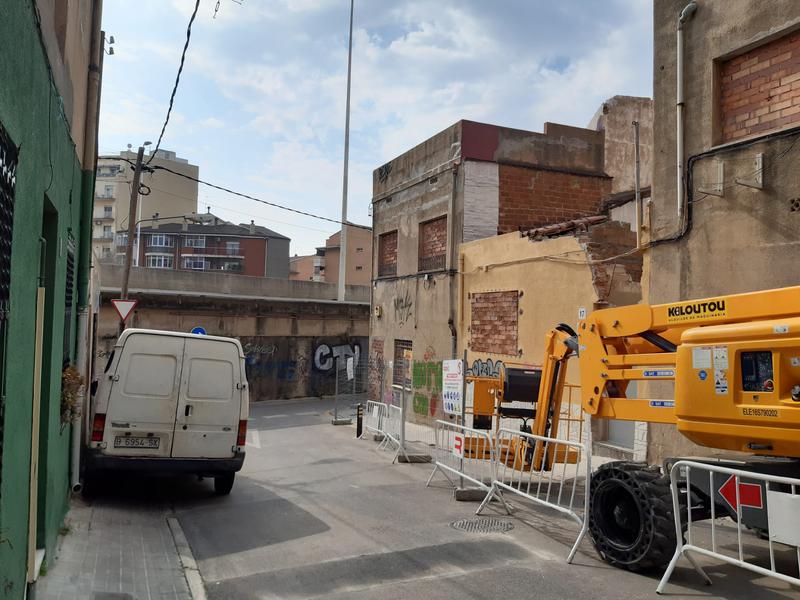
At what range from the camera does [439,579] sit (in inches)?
227

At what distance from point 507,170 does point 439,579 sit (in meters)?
13.1

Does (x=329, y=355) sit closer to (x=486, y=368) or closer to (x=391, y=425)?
(x=486, y=368)

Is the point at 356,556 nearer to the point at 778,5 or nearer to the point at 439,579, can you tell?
the point at 439,579

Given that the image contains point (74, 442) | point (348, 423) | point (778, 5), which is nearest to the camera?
point (74, 442)

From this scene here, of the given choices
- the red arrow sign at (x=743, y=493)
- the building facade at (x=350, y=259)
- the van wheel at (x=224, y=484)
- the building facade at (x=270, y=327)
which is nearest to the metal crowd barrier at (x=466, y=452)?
the van wheel at (x=224, y=484)

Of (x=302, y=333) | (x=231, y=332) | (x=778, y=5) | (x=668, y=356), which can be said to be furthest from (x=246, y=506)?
(x=302, y=333)

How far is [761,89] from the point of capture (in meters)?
8.74

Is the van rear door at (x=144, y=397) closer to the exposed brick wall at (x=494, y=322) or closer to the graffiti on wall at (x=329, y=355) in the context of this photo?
the exposed brick wall at (x=494, y=322)

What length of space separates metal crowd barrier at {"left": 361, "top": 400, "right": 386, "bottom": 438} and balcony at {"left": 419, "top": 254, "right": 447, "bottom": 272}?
4352mm

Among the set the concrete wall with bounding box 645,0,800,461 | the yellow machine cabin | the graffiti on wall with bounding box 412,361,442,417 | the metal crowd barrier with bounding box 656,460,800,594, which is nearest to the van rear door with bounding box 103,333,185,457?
the yellow machine cabin

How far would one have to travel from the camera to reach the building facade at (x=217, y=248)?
71.8 metres

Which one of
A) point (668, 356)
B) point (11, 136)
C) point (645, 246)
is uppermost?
point (645, 246)

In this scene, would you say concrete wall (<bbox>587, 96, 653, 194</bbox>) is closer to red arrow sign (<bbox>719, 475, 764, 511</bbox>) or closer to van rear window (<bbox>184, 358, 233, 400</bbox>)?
van rear window (<bbox>184, 358, 233, 400</bbox>)

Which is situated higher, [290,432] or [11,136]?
[11,136]
